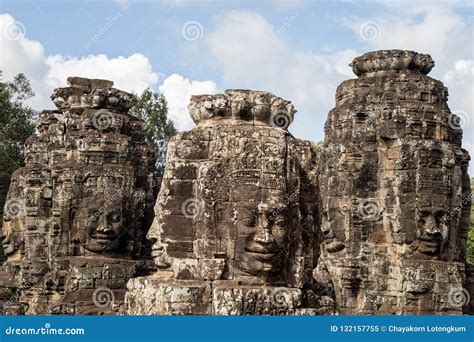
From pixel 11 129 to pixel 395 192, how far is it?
62.9 ft

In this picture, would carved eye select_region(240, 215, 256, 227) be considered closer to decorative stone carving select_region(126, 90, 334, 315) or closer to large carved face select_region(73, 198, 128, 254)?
decorative stone carving select_region(126, 90, 334, 315)

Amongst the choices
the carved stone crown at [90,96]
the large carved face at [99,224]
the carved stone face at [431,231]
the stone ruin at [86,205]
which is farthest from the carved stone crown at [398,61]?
the large carved face at [99,224]

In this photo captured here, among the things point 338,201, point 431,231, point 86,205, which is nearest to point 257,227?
point 431,231

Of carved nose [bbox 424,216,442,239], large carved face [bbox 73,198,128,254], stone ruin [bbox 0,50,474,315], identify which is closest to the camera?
carved nose [bbox 424,216,442,239]

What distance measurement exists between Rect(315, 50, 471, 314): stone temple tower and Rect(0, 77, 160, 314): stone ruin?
3734 millimetres

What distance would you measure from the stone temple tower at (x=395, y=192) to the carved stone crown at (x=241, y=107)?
5.69m

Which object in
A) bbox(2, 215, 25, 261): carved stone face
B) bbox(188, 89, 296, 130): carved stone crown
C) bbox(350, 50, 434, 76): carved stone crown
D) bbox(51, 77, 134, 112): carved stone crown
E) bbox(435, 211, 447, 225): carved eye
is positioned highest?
bbox(350, 50, 434, 76): carved stone crown

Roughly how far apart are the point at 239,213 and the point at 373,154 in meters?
7.34

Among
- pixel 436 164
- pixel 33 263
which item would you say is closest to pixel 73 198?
pixel 33 263

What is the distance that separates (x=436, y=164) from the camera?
44.2ft

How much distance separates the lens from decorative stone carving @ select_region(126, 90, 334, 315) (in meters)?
7.07

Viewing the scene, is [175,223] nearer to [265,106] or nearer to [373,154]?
→ [265,106]

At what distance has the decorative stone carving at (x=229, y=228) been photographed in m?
7.07

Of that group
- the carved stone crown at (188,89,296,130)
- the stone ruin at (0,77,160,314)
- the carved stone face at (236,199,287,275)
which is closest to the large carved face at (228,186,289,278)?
the carved stone face at (236,199,287,275)
